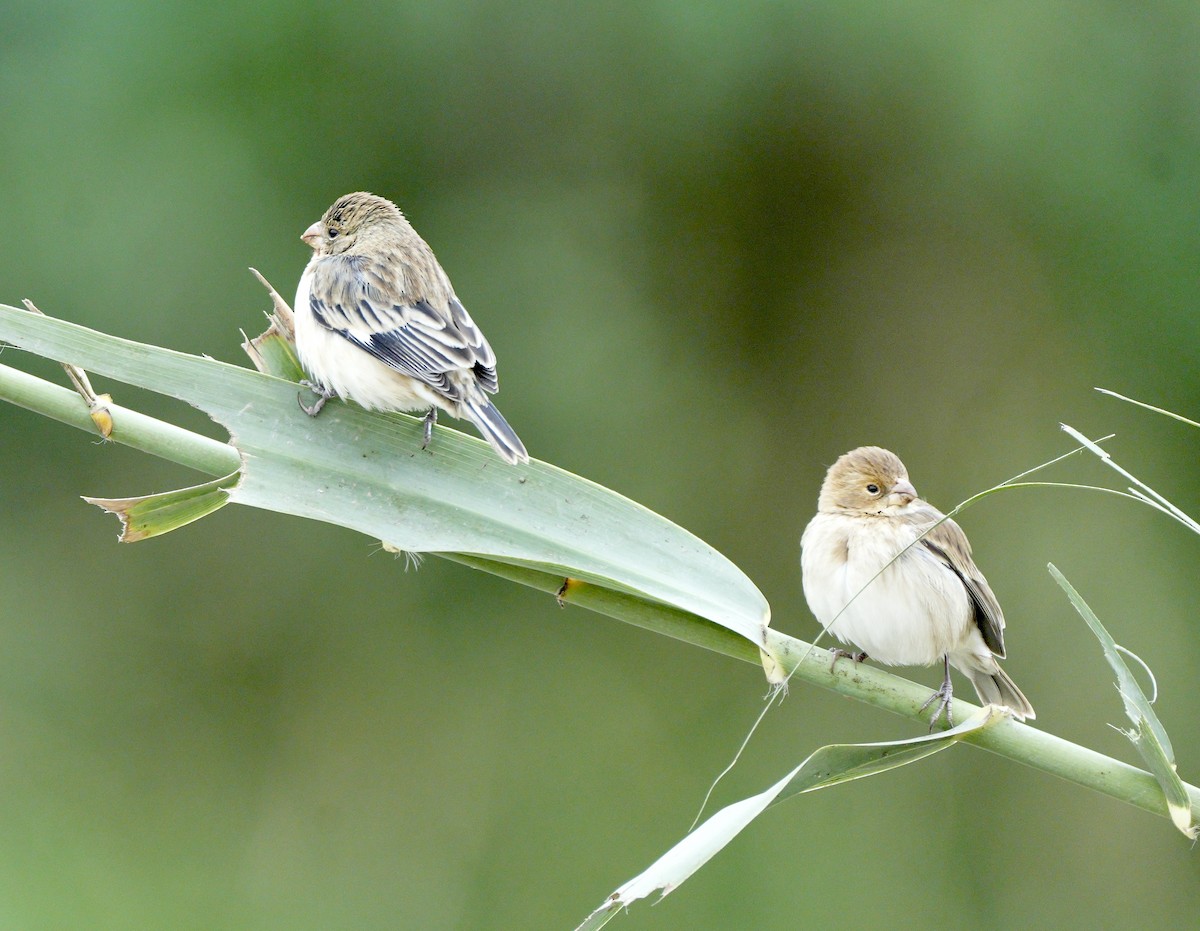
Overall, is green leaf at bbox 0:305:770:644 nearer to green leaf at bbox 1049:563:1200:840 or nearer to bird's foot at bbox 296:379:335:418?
bird's foot at bbox 296:379:335:418

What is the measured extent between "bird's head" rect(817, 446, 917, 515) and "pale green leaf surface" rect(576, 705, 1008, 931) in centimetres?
127

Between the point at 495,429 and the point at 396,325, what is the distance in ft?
1.95

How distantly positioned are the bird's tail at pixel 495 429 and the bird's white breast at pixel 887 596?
0.69 m

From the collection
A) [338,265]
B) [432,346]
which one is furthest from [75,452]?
[432,346]

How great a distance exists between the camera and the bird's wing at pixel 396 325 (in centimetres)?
221

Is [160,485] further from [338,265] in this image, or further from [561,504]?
[561,504]

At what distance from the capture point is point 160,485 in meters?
4.67

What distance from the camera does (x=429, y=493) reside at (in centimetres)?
144

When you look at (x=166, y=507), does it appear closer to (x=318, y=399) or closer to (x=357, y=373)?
(x=318, y=399)

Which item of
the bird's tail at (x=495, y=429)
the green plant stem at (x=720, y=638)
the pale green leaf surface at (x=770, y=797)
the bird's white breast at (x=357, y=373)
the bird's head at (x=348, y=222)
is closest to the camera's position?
the pale green leaf surface at (x=770, y=797)

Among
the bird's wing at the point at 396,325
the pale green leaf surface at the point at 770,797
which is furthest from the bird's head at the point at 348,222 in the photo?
the pale green leaf surface at the point at 770,797

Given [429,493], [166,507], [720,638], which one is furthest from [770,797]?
[166,507]

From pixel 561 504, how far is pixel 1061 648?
3.56 metres

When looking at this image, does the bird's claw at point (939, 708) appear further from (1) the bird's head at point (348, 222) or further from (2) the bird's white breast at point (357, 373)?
(1) the bird's head at point (348, 222)
